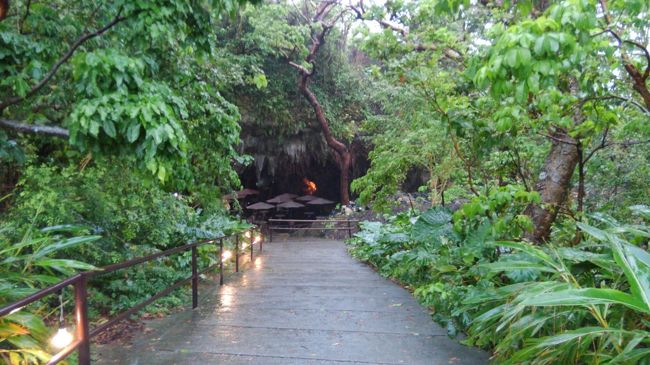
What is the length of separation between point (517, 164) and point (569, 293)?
11.0 ft

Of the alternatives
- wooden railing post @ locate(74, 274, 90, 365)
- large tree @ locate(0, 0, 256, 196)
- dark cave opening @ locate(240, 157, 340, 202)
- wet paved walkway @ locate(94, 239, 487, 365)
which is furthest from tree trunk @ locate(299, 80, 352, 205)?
wooden railing post @ locate(74, 274, 90, 365)

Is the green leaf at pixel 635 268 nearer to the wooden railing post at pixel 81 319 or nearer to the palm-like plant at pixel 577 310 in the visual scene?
the palm-like plant at pixel 577 310

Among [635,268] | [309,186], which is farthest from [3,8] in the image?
[309,186]

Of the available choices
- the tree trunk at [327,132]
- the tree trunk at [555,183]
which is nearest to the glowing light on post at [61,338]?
the tree trunk at [555,183]

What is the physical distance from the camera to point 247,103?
14883 millimetres

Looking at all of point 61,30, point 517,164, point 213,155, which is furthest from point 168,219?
point 517,164

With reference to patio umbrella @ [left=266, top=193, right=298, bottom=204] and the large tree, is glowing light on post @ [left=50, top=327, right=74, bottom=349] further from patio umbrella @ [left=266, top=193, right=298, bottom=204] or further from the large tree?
patio umbrella @ [left=266, top=193, right=298, bottom=204]

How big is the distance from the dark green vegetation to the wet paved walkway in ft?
1.08

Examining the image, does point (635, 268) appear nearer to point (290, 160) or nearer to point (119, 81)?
point (119, 81)

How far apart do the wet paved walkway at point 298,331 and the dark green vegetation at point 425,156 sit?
33 cm

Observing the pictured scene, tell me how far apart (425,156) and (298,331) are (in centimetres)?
476

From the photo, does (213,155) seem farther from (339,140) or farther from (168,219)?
(339,140)

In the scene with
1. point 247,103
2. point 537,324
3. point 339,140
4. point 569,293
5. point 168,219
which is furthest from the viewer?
point 339,140

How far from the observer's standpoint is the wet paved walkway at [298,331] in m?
3.13
